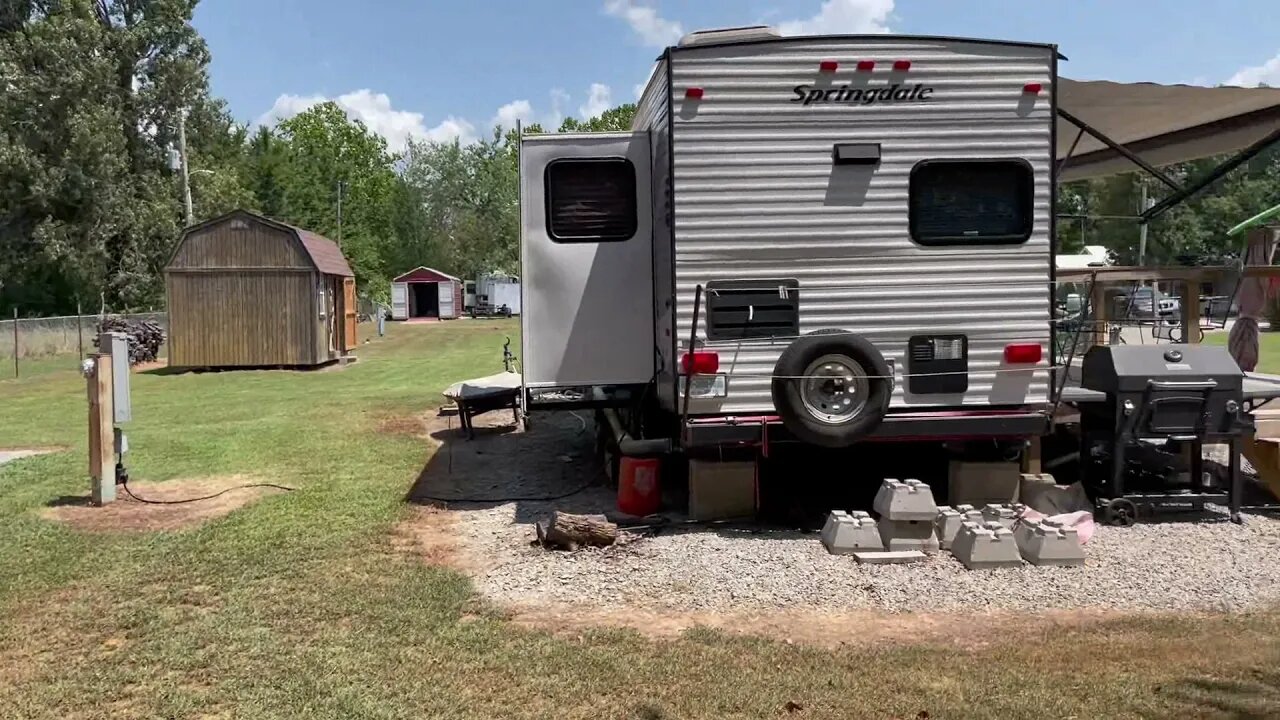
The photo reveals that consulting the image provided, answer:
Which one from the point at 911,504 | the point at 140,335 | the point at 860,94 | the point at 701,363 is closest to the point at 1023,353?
the point at 911,504

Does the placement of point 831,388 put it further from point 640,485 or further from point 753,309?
point 640,485

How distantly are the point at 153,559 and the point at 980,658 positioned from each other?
447cm

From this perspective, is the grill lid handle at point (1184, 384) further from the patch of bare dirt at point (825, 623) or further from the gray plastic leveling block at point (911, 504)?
the patch of bare dirt at point (825, 623)

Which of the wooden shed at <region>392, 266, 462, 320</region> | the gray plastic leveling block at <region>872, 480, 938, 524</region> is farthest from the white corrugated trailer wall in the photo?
the wooden shed at <region>392, 266, 462, 320</region>

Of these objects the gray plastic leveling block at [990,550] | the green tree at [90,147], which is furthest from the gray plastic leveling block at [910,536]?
the green tree at [90,147]

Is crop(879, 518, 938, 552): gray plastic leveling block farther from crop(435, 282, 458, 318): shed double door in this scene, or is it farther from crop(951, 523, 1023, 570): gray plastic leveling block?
crop(435, 282, 458, 318): shed double door

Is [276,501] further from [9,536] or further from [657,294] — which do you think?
[657,294]

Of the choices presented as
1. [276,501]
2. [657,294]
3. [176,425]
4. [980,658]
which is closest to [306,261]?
[176,425]

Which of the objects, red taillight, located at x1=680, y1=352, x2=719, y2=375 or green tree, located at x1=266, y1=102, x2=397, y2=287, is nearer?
red taillight, located at x1=680, y1=352, x2=719, y2=375

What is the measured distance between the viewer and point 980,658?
4047 millimetres

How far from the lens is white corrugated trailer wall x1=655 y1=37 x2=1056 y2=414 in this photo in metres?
5.96

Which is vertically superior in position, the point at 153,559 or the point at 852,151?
the point at 852,151

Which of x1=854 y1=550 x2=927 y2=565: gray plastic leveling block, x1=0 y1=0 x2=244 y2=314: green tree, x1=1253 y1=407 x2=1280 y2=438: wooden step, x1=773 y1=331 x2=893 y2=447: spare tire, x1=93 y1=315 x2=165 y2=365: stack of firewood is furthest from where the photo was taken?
x1=0 y1=0 x2=244 y2=314: green tree

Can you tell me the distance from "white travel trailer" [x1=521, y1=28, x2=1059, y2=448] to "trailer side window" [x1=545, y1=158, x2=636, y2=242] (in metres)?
0.47
